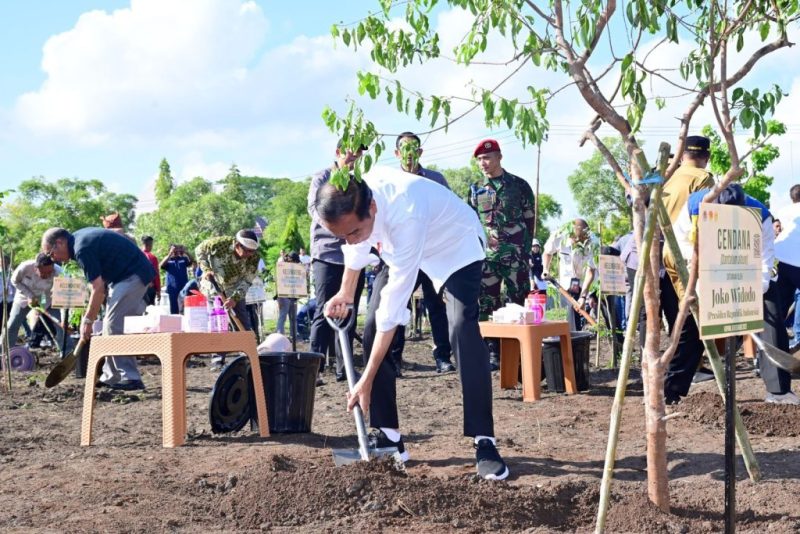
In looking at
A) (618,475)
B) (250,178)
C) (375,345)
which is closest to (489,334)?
(618,475)

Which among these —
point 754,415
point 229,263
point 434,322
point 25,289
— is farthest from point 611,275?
point 25,289

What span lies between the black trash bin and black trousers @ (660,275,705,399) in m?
1.38

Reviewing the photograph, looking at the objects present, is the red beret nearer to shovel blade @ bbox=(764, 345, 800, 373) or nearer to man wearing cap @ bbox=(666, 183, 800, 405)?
man wearing cap @ bbox=(666, 183, 800, 405)

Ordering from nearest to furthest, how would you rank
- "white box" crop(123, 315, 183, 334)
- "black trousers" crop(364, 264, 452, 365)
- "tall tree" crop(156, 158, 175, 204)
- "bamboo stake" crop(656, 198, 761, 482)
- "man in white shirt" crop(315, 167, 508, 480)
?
"bamboo stake" crop(656, 198, 761, 482), "man in white shirt" crop(315, 167, 508, 480), "white box" crop(123, 315, 183, 334), "black trousers" crop(364, 264, 452, 365), "tall tree" crop(156, 158, 175, 204)

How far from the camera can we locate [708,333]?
308cm

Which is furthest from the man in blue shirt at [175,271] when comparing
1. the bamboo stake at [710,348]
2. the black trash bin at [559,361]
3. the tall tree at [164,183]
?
the tall tree at [164,183]

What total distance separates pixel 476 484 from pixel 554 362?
4290 mm

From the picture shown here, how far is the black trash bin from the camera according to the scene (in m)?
8.38

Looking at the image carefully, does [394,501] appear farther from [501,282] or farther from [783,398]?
[501,282]

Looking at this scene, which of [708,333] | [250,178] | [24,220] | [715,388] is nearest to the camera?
[708,333]

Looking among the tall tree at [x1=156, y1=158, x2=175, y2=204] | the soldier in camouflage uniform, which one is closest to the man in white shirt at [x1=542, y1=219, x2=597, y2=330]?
the soldier in camouflage uniform

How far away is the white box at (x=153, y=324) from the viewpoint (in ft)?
19.7

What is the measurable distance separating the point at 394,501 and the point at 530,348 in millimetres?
3981

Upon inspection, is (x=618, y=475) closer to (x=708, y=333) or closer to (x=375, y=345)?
(x=375, y=345)
